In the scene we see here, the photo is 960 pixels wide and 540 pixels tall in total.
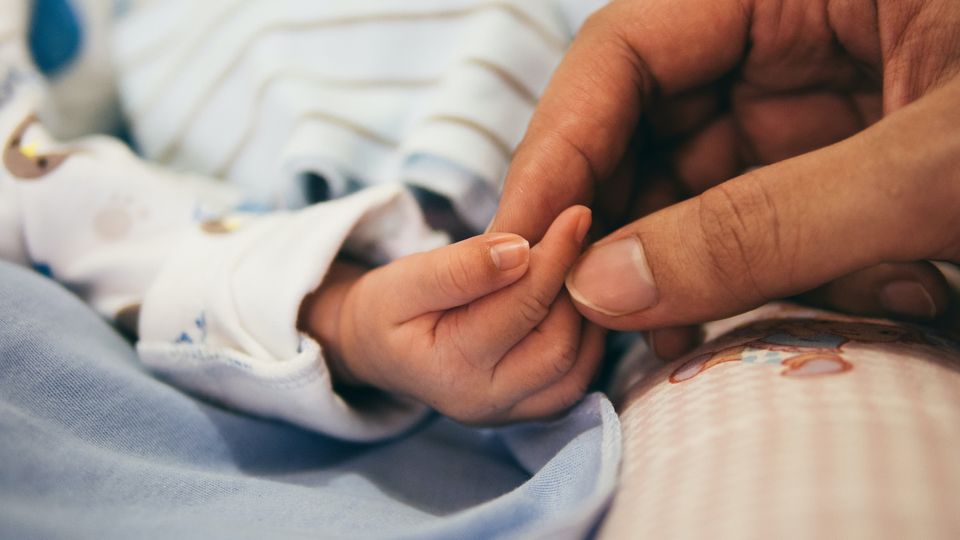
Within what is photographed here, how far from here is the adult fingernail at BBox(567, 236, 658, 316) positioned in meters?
0.47

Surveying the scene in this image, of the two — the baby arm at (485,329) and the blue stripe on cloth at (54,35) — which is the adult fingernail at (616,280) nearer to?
the baby arm at (485,329)

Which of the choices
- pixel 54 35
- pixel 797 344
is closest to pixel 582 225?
pixel 797 344

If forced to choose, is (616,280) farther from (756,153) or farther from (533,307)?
(756,153)

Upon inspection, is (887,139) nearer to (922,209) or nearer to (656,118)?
(922,209)

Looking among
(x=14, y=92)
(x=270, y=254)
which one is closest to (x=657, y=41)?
(x=270, y=254)

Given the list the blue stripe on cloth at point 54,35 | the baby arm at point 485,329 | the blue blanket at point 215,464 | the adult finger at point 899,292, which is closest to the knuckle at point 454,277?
the baby arm at point 485,329

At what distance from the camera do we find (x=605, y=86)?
22.4 inches

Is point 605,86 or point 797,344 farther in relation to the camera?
point 605,86

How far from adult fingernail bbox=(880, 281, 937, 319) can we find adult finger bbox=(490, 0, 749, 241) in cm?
24

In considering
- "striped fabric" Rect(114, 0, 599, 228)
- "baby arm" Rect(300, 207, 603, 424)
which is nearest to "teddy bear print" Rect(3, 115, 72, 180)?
"striped fabric" Rect(114, 0, 599, 228)

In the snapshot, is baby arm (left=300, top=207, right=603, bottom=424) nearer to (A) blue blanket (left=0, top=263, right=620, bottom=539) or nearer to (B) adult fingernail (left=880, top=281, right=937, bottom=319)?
(A) blue blanket (left=0, top=263, right=620, bottom=539)

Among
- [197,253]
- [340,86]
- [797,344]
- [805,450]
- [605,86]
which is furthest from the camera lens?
[340,86]

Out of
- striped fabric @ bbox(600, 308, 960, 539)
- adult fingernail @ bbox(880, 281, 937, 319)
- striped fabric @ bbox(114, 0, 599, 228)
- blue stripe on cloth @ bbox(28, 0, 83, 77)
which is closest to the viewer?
striped fabric @ bbox(600, 308, 960, 539)

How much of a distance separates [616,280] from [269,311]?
0.30 metres
